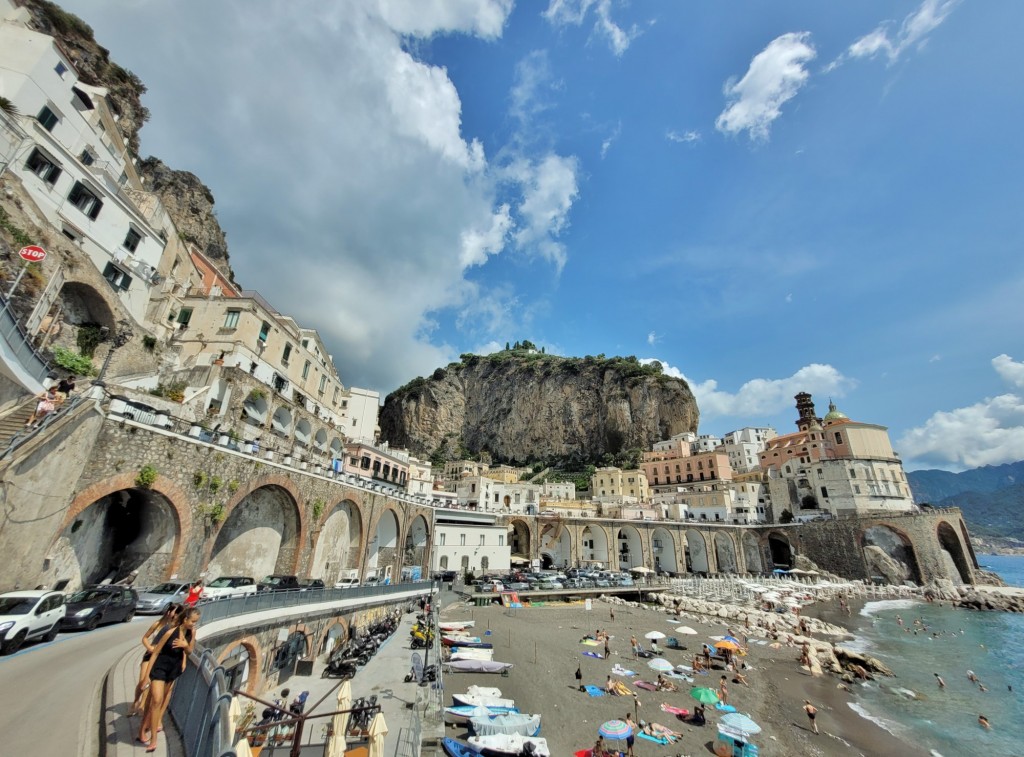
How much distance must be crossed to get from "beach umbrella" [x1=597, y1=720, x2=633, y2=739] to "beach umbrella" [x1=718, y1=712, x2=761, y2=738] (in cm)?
364

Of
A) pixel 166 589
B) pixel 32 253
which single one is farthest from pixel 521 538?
pixel 32 253

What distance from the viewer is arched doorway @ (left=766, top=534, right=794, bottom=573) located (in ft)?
193

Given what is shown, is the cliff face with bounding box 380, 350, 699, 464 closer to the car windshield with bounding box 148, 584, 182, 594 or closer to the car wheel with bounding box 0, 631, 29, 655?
the car windshield with bounding box 148, 584, 182, 594

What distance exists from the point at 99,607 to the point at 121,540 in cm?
519

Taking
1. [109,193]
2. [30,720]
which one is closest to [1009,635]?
[30,720]

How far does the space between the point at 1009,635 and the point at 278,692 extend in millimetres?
48797

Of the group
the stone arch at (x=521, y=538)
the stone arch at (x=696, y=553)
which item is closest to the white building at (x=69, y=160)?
the stone arch at (x=521, y=538)

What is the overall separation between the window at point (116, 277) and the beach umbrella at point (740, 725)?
29640 millimetres

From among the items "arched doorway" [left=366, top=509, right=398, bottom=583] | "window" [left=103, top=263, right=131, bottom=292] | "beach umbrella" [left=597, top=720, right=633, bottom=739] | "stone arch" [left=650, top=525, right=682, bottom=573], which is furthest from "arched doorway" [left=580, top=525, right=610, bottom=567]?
"window" [left=103, top=263, right=131, bottom=292]

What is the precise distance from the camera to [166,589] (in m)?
12.1

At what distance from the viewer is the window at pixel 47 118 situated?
18.3m

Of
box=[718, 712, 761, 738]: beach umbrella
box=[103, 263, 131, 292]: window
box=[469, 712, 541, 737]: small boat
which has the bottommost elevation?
box=[718, 712, 761, 738]: beach umbrella

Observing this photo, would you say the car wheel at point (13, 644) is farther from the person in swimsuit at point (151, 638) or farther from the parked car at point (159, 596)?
the person in swimsuit at point (151, 638)

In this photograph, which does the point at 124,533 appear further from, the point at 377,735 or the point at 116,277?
the point at 116,277
